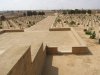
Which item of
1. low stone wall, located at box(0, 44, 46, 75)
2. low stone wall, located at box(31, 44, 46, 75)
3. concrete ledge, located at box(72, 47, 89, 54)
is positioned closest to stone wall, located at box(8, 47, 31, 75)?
low stone wall, located at box(0, 44, 46, 75)

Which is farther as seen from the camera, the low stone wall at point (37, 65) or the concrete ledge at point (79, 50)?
the concrete ledge at point (79, 50)

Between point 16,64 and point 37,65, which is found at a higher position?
point 16,64

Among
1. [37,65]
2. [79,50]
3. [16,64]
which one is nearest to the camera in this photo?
[16,64]

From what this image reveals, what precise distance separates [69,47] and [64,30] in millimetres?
8513

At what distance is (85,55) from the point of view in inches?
412

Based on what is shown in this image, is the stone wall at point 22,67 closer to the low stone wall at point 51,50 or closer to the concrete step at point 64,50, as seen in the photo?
the low stone wall at point 51,50

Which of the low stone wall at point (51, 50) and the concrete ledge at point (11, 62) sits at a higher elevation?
the concrete ledge at point (11, 62)

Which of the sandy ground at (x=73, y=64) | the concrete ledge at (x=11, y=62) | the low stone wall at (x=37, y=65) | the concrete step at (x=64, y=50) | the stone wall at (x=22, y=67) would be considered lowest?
the sandy ground at (x=73, y=64)

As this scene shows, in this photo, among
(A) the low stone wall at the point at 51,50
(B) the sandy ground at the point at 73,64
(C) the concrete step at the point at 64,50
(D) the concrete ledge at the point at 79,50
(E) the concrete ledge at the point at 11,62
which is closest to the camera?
(E) the concrete ledge at the point at 11,62

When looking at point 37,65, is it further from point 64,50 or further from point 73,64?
point 64,50

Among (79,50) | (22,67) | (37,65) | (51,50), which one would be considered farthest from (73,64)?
(22,67)

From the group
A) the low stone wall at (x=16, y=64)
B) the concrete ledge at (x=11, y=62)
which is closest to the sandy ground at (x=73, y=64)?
the low stone wall at (x=16, y=64)

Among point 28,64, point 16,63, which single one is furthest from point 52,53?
point 16,63

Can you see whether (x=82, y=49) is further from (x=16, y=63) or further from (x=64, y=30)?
(x=64, y=30)
